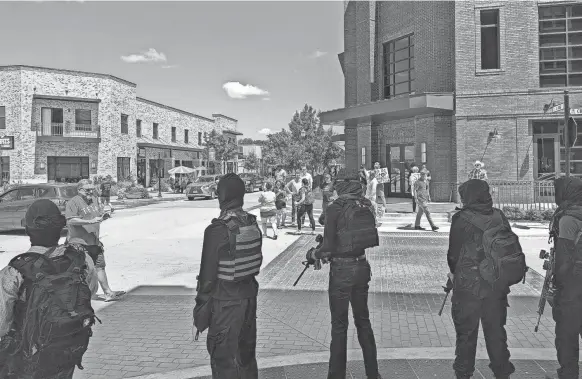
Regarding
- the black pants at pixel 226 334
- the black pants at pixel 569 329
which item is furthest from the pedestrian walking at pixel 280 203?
the black pants at pixel 226 334

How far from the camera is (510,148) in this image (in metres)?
17.7

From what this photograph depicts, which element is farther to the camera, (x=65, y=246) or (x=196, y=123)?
(x=196, y=123)

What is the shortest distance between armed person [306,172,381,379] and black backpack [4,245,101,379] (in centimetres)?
193

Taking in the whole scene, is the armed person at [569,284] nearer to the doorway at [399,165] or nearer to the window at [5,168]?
the doorway at [399,165]

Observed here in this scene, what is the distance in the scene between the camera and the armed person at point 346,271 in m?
3.90

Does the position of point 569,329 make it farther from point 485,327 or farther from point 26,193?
Result: point 26,193

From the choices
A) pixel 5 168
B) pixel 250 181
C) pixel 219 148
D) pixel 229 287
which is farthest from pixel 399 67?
pixel 219 148

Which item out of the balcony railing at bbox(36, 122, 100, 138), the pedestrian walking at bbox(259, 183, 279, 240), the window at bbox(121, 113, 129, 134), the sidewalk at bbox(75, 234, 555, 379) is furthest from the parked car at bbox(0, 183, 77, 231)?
the window at bbox(121, 113, 129, 134)

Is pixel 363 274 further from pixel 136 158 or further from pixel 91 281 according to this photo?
pixel 136 158

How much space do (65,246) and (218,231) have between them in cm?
98

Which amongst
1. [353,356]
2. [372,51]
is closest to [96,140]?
[372,51]

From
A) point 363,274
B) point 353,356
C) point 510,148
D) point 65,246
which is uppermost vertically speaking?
point 510,148

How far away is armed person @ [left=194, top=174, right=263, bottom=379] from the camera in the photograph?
3184 millimetres

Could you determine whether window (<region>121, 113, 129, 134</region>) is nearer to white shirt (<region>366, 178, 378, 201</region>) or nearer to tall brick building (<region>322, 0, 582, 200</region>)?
tall brick building (<region>322, 0, 582, 200</region>)
